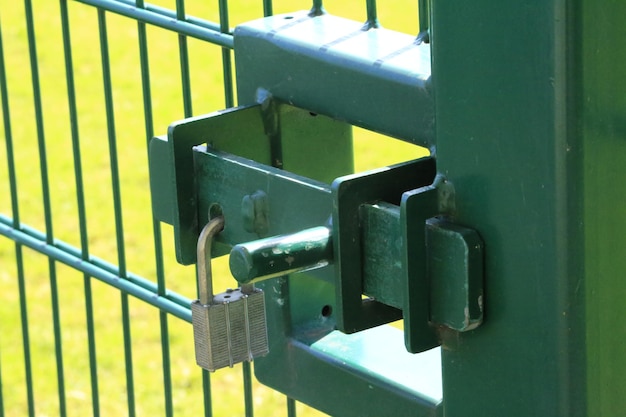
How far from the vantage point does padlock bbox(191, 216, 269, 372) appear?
143 centimetres

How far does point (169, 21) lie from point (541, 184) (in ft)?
2.74

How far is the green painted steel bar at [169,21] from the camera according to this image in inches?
68.5

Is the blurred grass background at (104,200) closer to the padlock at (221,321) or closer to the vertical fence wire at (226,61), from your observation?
the vertical fence wire at (226,61)

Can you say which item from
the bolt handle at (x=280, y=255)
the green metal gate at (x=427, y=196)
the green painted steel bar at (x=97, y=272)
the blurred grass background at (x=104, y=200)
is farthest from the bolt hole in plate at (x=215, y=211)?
the blurred grass background at (x=104, y=200)

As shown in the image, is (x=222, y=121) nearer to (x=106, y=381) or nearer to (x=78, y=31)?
(x=106, y=381)

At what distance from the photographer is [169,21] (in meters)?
1.84

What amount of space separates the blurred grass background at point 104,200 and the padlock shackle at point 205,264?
265 cm

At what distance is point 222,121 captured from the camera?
4.93 feet

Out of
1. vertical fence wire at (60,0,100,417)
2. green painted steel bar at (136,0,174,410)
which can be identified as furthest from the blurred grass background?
green painted steel bar at (136,0,174,410)

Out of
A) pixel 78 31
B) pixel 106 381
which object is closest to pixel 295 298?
pixel 106 381

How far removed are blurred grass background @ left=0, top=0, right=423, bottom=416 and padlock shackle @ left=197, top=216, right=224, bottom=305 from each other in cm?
265

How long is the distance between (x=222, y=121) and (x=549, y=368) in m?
0.50

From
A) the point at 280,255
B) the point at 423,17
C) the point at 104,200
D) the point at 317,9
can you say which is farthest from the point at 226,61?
the point at 104,200

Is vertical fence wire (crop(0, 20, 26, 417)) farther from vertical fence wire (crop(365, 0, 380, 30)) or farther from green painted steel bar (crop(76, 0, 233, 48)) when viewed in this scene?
vertical fence wire (crop(365, 0, 380, 30))
